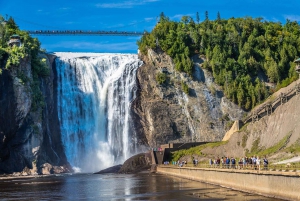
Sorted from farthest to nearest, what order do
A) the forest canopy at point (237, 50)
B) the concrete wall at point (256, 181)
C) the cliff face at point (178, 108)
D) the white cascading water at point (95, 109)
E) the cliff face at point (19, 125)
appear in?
the forest canopy at point (237, 50) → the cliff face at point (178, 108) → the white cascading water at point (95, 109) → the cliff face at point (19, 125) → the concrete wall at point (256, 181)

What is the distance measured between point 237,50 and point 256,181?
244 feet

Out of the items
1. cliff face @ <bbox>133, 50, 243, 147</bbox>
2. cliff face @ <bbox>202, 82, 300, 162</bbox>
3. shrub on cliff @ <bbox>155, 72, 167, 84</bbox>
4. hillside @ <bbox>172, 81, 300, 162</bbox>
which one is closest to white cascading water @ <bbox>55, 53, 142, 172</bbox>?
cliff face @ <bbox>133, 50, 243, 147</bbox>

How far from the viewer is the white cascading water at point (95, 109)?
9450cm

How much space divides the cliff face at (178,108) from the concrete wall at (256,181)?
136 feet

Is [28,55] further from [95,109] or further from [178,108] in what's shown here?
[178,108]

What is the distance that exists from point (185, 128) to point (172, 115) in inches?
137

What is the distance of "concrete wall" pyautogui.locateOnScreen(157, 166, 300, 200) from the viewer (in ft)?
99.5

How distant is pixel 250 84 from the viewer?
99.4 metres

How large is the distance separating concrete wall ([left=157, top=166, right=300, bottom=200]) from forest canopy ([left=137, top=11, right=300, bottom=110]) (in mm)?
47519

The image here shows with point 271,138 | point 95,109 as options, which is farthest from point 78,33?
point 271,138

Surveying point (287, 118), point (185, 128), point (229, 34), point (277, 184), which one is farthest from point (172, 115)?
point (277, 184)

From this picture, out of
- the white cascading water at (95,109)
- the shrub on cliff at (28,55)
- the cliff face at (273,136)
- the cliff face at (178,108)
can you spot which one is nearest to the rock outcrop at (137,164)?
the cliff face at (273,136)

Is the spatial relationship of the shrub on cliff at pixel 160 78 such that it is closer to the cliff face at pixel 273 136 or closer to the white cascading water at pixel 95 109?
the white cascading water at pixel 95 109

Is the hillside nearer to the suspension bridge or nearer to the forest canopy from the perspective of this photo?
the forest canopy
